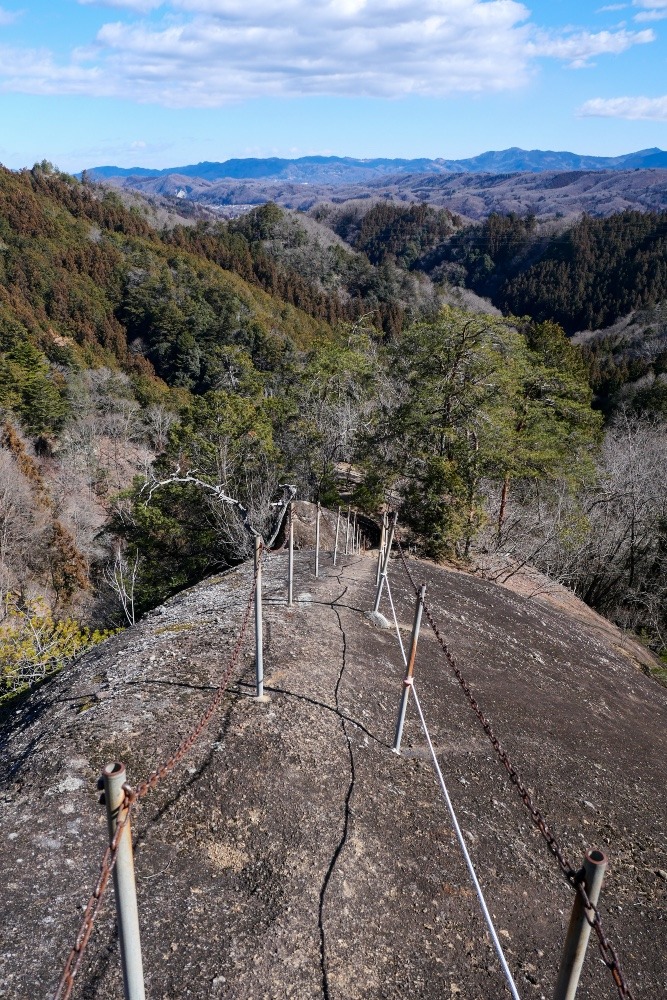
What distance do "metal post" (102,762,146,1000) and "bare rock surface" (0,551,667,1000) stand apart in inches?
49.0

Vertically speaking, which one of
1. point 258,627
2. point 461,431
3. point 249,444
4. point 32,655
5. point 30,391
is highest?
point 258,627

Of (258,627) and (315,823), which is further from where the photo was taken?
(258,627)

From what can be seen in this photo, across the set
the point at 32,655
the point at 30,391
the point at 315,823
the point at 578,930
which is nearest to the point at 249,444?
the point at 32,655

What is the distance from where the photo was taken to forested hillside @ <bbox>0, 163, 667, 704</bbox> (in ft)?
51.3

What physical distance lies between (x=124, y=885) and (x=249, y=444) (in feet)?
58.5

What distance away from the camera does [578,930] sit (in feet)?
7.43

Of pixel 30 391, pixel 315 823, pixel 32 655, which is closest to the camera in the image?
pixel 315 823

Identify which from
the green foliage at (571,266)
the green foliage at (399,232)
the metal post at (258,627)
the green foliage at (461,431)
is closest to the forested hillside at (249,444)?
the green foliage at (461,431)

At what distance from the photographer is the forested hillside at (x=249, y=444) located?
15.6 meters

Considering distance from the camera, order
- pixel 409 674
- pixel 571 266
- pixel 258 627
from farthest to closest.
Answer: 1. pixel 571 266
2. pixel 258 627
3. pixel 409 674

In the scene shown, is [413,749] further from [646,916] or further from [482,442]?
[482,442]

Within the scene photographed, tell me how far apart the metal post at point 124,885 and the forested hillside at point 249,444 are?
2.73 meters

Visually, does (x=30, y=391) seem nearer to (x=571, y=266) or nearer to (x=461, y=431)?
(x=461, y=431)

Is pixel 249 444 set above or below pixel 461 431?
below
